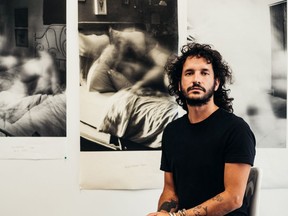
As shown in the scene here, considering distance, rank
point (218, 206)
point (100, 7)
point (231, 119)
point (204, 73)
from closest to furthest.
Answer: point (218, 206)
point (231, 119)
point (204, 73)
point (100, 7)

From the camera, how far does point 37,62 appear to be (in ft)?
6.36

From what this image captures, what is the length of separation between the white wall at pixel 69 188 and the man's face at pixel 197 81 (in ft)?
1.56

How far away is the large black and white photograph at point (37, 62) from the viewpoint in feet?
6.35

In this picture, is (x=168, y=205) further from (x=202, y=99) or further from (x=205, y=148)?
(x=202, y=99)

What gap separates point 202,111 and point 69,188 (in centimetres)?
92

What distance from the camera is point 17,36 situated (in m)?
1.94

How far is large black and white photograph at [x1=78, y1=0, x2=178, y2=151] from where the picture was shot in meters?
1.92

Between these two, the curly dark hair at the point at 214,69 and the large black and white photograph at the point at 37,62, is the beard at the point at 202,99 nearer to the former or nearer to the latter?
the curly dark hair at the point at 214,69

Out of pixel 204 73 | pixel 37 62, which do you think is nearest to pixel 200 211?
pixel 204 73

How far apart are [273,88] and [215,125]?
727 mm

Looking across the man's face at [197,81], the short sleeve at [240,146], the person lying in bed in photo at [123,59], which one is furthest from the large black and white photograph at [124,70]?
the short sleeve at [240,146]

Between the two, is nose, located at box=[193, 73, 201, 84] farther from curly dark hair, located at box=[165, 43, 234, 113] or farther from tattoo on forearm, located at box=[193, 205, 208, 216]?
tattoo on forearm, located at box=[193, 205, 208, 216]

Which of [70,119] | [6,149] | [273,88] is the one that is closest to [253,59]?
[273,88]

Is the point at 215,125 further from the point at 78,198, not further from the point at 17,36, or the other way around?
the point at 17,36
